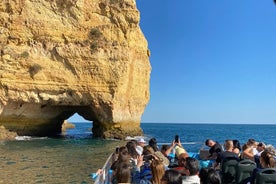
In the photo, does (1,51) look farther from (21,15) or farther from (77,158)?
(77,158)

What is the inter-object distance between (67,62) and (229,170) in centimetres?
2842

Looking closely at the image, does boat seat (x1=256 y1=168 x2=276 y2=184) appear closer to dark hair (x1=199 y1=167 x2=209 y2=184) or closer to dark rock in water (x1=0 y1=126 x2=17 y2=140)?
dark hair (x1=199 y1=167 x2=209 y2=184)

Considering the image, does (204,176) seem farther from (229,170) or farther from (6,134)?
(6,134)

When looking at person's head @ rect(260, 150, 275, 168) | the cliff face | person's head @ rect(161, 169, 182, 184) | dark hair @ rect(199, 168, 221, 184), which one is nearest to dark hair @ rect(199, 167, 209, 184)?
dark hair @ rect(199, 168, 221, 184)

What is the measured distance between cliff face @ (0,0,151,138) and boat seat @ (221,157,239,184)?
27519 mm

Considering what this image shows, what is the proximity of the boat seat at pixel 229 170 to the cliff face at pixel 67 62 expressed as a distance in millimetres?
27519

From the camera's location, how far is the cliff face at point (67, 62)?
1237 inches

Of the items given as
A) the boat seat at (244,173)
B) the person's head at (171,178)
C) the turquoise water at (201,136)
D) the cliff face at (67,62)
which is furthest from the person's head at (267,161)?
the cliff face at (67,62)

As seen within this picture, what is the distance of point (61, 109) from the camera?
38.6 m

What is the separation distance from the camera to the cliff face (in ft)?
103

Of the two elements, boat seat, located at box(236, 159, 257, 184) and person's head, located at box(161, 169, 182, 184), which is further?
boat seat, located at box(236, 159, 257, 184)

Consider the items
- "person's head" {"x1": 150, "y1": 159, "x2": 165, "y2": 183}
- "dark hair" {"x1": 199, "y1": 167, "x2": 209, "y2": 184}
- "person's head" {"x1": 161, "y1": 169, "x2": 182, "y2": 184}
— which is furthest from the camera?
"dark hair" {"x1": 199, "y1": 167, "x2": 209, "y2": 184}

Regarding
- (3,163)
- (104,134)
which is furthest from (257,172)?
(104,134)

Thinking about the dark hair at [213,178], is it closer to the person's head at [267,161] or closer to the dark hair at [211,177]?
the dark hair at [211,177]
